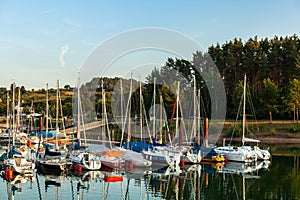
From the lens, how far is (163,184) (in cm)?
2919

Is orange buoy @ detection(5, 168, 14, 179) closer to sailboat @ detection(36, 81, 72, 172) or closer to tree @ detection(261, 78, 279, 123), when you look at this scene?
sailboat @ detection(36, 81, 72, 172)

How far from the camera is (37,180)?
29.5 meters

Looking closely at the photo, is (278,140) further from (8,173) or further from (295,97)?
(8,173)

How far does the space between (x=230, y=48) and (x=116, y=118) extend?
105 ft

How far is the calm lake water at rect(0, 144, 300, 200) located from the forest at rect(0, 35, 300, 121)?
23.4 metres

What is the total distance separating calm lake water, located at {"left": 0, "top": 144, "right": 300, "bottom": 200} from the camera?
26.0m

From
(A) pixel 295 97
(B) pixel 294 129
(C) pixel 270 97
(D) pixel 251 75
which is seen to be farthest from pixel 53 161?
(D) pixel 251 75

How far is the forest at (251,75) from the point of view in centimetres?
6147

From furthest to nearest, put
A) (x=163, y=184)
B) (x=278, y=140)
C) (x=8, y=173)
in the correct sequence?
(x=278, y=140), (x=8, y=173), (x=163, y=184)

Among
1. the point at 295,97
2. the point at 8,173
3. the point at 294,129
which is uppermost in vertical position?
the point at 295,97

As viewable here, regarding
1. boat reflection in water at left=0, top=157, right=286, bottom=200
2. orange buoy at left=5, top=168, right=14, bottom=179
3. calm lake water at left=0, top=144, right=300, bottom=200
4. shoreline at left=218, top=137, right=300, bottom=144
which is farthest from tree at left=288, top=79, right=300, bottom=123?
orange buoy at left=5, top=168, right=14, bottom=179

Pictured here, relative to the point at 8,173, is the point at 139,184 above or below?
below

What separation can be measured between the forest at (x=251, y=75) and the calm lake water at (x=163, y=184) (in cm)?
2342

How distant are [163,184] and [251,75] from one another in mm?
48244
